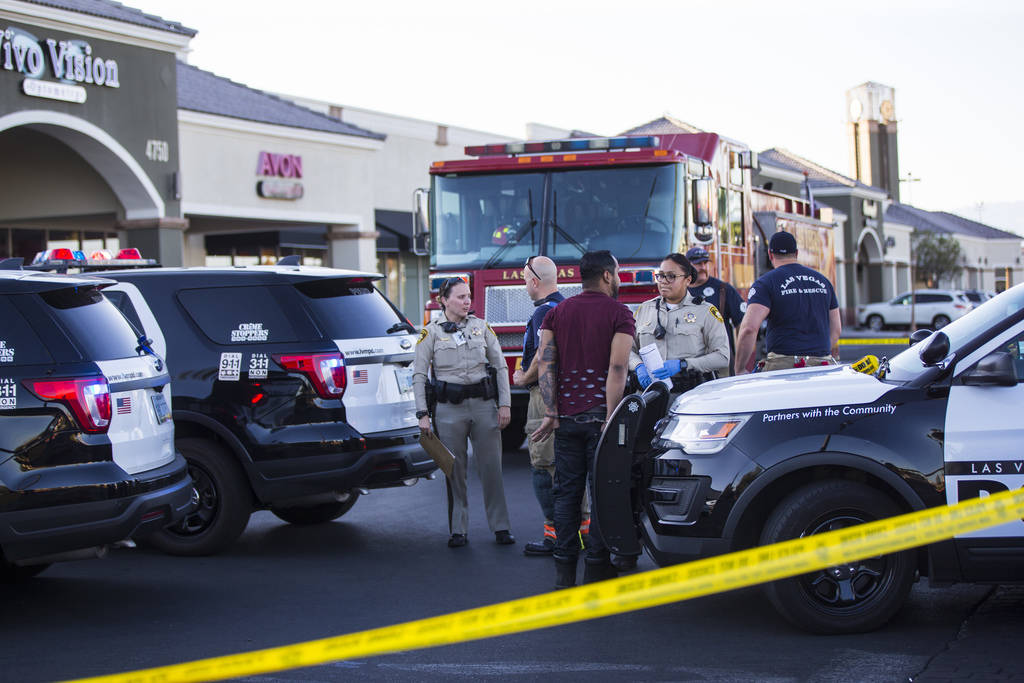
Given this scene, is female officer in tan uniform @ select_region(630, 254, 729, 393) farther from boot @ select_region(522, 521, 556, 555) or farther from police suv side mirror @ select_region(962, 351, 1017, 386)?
police suv side mirror @ select_region(962, 351, 1017, 386)

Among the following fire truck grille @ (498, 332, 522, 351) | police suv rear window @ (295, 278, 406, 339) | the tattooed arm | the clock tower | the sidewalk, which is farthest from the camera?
the clock tower

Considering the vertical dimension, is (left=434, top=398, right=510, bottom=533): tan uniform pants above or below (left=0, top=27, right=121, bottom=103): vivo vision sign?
below

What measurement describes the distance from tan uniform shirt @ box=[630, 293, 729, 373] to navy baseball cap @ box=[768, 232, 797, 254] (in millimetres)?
689

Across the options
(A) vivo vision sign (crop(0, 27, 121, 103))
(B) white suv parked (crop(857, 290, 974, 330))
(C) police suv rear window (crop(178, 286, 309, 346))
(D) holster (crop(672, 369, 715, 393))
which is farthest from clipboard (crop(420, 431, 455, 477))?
(B) white suv parked (crop(857, 290, 974, 330))

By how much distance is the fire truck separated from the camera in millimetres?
11094

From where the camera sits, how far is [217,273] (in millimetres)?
7992

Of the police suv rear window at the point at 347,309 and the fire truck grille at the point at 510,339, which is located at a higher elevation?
the police suv rear window at the point at 347,309

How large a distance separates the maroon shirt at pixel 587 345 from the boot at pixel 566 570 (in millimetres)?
793

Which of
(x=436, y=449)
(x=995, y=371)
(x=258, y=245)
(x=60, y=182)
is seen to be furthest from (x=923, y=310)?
(x=995, y=371)

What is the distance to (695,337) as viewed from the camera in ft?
27.1

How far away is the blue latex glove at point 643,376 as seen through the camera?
6609 mm

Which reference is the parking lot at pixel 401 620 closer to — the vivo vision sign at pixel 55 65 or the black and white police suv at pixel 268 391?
the black and white police suv at pixel 268 391

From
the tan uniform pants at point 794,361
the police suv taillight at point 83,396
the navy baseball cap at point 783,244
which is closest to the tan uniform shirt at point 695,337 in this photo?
the tan uniform pants at point 794,361

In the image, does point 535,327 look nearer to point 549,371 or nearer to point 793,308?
point 549,371
